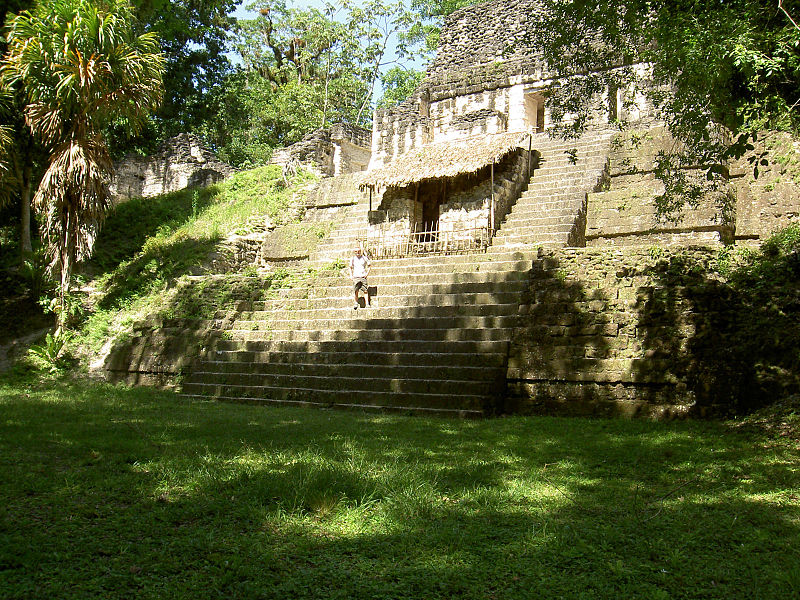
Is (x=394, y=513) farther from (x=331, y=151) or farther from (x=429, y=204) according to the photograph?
(x=331, y=151)

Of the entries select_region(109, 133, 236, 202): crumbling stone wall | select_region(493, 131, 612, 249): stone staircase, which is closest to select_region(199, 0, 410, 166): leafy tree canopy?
select_region(109, 133, 236, 202): crumbling stone wall

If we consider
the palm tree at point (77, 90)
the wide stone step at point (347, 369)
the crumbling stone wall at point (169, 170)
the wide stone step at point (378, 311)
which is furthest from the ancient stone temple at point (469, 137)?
the crumbling stone wall at point (169, 170)

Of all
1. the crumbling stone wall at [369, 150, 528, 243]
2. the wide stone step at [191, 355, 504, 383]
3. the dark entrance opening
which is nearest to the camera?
the wide stone step at [191, 355, 504, 383]

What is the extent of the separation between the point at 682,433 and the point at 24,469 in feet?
16.6

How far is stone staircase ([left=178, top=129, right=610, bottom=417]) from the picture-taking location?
25.9 feet

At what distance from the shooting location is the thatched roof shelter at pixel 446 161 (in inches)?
481

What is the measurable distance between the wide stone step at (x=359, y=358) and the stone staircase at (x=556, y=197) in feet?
9.95

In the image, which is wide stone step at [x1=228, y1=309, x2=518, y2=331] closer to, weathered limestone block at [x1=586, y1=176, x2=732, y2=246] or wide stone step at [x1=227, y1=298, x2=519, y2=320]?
wide stone step at [x1=227, y1=298, x2=519, y2=320]

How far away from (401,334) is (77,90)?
260 inches

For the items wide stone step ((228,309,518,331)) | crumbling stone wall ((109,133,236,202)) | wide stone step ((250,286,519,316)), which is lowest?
wide stone step ((228,309,518,331))

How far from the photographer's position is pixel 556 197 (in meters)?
12.0

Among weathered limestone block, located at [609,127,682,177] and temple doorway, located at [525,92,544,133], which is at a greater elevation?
temple doorway, located at [525,92,544,133]

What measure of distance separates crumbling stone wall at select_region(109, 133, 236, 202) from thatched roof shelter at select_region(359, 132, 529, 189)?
815 centimetres

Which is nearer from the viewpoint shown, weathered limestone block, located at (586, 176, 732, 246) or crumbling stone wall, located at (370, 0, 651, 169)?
weathered limestone block, located at (586, 176, 732, 246)
